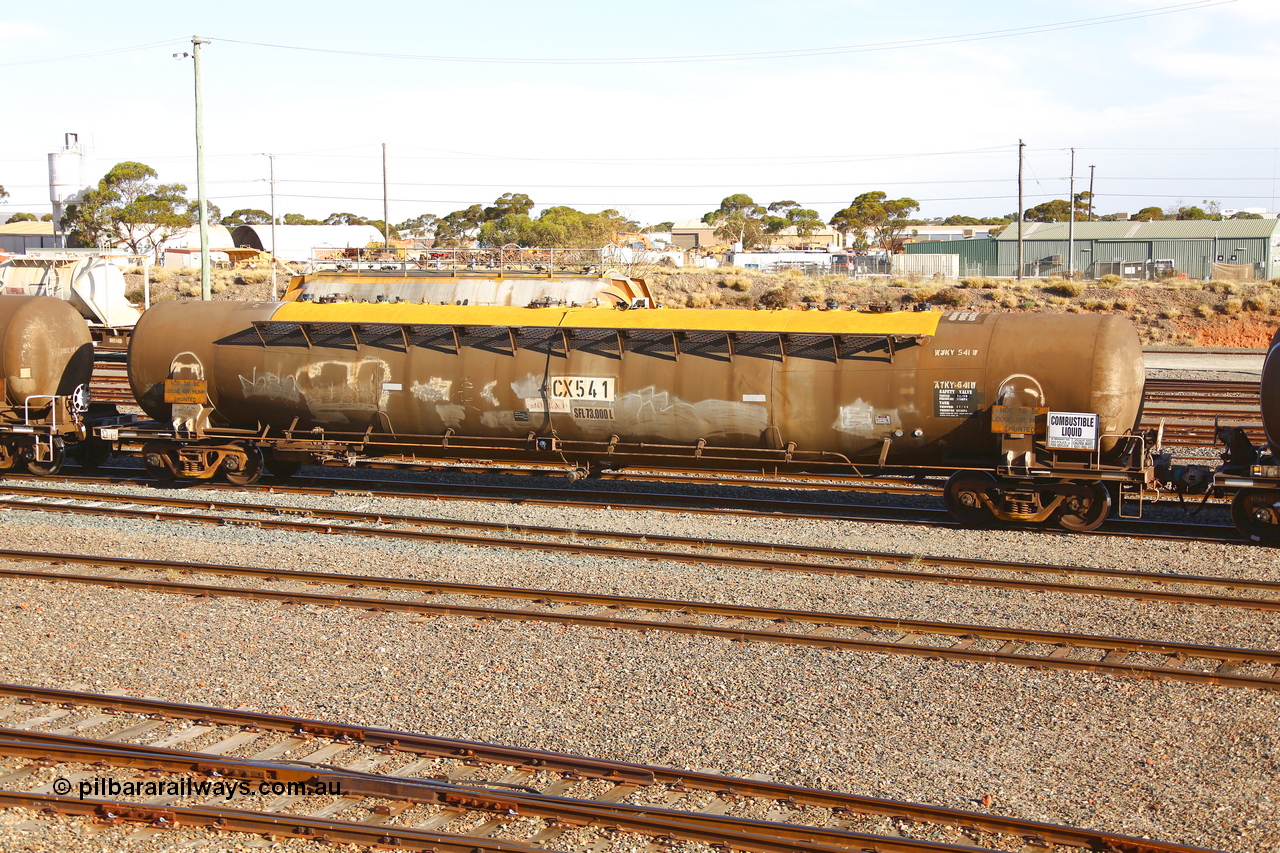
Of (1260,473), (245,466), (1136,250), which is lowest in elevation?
(245,466)

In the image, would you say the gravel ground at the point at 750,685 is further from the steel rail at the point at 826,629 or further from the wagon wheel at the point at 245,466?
the wagon wheel at the point at 245,466

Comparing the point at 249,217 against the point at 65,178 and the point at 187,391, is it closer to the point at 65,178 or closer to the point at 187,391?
the point at 65,178

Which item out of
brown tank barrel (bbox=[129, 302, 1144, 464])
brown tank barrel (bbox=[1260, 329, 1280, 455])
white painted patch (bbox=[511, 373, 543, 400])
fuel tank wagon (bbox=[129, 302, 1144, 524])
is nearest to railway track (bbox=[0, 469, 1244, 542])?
fuel tank wagon (bbox=[129, 302, 1144, 524])

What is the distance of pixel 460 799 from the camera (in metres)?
6.94

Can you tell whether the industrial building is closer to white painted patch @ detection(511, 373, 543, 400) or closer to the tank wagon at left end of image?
the tank wagon at left end of image

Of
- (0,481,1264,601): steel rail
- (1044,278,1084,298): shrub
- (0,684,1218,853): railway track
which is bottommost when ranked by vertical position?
(0,684,1218,853): railway track

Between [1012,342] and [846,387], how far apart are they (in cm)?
237

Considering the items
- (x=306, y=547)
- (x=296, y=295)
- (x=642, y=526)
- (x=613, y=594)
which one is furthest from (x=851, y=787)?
(x=296, y=295)

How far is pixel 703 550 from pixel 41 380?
41.7 feet

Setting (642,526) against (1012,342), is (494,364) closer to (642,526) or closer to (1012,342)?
(642,526)

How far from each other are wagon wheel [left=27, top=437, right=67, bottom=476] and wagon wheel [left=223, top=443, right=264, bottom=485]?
3198mm

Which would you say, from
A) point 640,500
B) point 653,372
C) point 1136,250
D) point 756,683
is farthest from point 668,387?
point 1136,250

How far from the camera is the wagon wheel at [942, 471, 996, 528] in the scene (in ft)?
48.7

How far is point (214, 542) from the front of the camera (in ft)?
47.8
